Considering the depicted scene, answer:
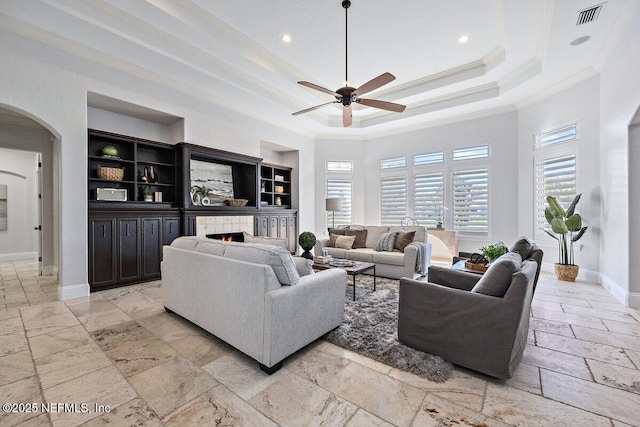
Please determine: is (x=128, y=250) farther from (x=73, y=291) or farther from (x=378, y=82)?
(x=378, y=82)

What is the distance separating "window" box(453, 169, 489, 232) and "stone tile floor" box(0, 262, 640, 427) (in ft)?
11.7

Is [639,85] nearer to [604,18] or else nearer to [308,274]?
[604,18]

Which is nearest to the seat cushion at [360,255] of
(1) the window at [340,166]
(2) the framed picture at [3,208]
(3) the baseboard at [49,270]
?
(1) the window at [340,166]

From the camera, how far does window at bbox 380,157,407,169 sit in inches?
296

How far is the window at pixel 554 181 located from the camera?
501 centimetres

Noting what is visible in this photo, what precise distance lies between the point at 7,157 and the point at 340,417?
9.55m

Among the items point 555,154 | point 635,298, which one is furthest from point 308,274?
point 555,154

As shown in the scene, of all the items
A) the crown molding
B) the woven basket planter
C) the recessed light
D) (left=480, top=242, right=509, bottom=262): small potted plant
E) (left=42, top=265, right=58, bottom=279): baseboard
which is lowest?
(left=42, top=265, right=58, bottom=279): baseboard

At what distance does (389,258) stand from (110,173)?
479cm

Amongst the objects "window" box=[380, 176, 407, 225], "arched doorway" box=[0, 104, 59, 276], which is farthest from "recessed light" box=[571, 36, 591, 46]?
"arched doorway" box=[0, 104, 59, 276]

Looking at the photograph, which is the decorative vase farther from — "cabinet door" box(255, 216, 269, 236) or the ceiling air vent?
"cabinet door" box(255, 216, 269, 236)

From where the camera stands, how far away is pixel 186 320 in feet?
10.1

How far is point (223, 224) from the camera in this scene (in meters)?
5.82

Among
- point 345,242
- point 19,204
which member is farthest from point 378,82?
point 19,204
